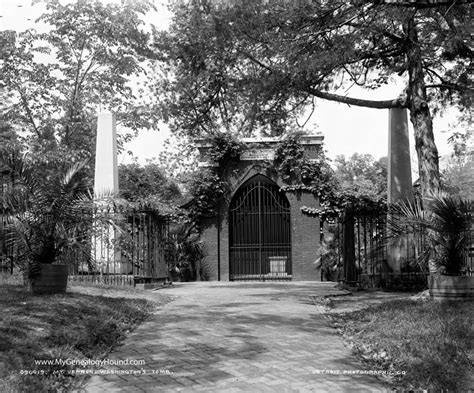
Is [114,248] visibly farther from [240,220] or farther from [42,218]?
[240,220]

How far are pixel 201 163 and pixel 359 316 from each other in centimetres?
1303

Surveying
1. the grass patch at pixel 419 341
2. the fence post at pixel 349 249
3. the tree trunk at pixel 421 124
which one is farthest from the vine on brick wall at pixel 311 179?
the grass patch at pixel 419 341

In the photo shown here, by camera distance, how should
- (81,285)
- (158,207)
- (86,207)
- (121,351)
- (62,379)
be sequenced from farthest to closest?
(158,207), (81,285), (86,207), (121,351), (62,379)

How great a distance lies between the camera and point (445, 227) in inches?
308

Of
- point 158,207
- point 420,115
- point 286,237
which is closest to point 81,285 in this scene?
point 158,207

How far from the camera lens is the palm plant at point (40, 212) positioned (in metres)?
8.44

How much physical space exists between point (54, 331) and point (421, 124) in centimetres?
830

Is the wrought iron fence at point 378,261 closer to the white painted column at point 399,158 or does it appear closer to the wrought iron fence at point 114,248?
the white painted column at point 399,158

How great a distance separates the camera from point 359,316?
26.8 ft

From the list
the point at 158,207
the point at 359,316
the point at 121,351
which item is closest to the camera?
the point at 121,351

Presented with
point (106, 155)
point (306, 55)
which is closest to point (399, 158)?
point (306, 55)

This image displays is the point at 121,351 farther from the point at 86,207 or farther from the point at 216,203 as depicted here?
the point at 216,203

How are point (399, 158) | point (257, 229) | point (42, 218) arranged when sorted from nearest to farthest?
point (42, 218)
point (399, 158)
point (257, 229)

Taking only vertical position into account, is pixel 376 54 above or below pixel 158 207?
above
